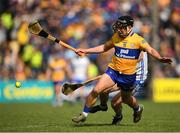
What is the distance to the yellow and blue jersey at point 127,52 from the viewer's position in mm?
12961

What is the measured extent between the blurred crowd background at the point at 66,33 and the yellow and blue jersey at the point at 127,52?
12.4 meters

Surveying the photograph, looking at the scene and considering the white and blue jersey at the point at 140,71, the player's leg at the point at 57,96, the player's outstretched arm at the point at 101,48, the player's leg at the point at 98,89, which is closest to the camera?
the player's leg at the point at 98,89

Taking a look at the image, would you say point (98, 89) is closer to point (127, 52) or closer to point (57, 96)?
point (127, 52)

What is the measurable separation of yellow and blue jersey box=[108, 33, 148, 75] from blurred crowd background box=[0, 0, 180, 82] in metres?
12.4

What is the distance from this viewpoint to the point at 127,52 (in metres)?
13.0

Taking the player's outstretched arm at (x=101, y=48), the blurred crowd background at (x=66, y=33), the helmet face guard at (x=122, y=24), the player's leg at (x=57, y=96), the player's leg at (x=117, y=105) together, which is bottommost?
the player's leg at (x=117, y=105)

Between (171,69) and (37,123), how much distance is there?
591 inches

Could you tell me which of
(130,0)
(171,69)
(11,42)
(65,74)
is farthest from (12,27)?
(171,69)

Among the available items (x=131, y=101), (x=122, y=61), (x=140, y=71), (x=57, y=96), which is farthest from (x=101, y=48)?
(x=57, y=96)

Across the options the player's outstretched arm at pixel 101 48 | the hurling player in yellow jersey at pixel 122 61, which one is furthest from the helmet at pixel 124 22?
the player's outstretched arm at pixel 101 48

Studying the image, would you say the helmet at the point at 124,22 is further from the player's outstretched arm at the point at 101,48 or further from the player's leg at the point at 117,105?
the player's leg at the point at 117,105

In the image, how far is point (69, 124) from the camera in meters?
13.9

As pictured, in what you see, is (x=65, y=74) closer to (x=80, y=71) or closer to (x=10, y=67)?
(x=80, y=71)

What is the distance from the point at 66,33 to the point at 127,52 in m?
14.0
